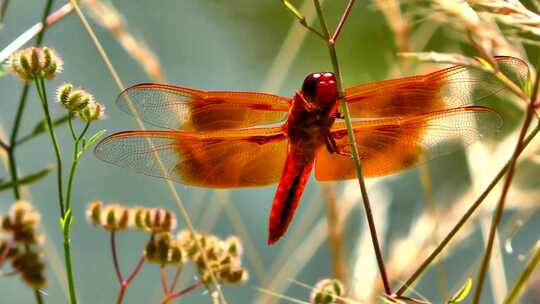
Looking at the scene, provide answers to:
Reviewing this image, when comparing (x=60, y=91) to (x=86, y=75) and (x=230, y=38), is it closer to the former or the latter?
(x=86, y=75)

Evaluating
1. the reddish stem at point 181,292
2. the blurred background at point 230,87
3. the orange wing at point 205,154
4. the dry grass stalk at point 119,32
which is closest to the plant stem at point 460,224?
the reddish stem at point 181,292

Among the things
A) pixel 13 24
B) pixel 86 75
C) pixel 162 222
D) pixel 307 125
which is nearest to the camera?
pixel 162 222

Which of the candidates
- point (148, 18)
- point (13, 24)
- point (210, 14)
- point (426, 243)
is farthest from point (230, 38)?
point (426, 243)

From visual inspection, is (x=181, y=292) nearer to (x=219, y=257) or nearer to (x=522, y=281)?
(x=219, y=257)


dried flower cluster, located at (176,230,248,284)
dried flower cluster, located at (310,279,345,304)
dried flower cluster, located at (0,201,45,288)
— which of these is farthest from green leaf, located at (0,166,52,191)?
dried flower cluster, located at (310,279,345,304)

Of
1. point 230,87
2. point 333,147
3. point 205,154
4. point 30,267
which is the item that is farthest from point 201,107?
point 230,87
